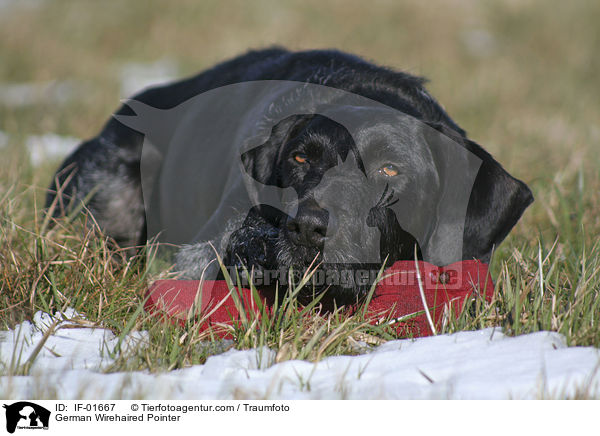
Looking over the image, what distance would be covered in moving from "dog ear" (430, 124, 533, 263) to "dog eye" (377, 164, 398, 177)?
0.37 meters

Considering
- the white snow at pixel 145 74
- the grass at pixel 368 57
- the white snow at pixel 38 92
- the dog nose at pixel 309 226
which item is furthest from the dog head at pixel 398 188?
the white snow at pixel 145 74

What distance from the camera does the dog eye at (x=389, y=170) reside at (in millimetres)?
2830

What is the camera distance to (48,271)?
9.45 ft

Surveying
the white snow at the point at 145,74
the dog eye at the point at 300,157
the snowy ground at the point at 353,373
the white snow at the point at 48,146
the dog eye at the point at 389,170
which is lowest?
the snowy ground at the point at 353,373

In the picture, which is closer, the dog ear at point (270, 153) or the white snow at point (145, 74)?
the dog ear at point (270, 153)

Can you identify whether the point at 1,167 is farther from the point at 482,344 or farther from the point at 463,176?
the point at 482,344

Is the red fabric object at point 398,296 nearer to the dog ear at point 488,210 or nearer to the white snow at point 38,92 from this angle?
the dog ear at point 488,210

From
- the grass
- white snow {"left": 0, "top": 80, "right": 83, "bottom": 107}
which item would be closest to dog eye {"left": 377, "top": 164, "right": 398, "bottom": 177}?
the grass

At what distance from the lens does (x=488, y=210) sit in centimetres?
289

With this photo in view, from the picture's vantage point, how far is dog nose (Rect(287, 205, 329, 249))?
2.46m

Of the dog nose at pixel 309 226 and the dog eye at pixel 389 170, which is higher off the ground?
the dog eye at pixel 389 170
